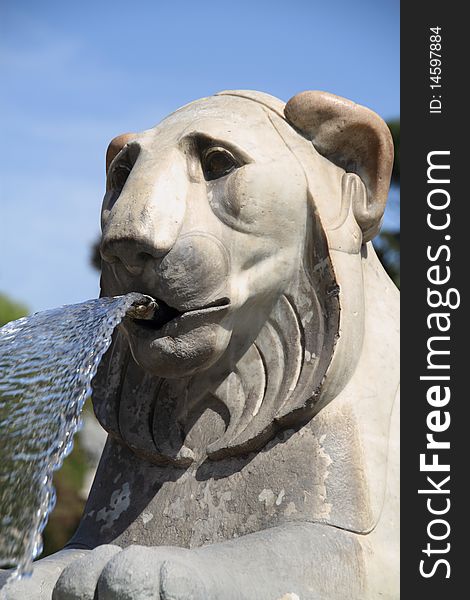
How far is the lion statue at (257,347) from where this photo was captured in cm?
317

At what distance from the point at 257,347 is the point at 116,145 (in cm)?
80

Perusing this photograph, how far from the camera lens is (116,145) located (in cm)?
372

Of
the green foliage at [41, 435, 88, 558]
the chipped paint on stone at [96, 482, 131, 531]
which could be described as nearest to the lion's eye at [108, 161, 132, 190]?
the chipped paint on stone at [96, 482, 131, 531]

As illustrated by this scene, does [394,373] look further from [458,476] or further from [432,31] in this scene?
[432,31]

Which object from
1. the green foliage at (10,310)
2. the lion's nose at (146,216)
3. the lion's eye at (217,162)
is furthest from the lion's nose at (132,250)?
the green foliage at (10,310)

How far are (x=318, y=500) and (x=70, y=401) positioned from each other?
0.70 meters

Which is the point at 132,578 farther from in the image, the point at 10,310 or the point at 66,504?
the point at 10,310

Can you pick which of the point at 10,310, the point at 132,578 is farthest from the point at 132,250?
the point at 10,310

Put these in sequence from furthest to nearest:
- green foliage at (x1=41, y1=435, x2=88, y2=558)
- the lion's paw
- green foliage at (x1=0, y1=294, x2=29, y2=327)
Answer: green foliage at (x1=0, y1=294, x2=29, y2=327) → green foliage at (x1=41, y1=435, x2=88, y2=558) → the lion's paw

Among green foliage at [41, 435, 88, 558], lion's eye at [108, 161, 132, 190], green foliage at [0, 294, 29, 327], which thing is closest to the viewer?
lion's eye at [108, 161, 132, 190]

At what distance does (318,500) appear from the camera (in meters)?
3.13

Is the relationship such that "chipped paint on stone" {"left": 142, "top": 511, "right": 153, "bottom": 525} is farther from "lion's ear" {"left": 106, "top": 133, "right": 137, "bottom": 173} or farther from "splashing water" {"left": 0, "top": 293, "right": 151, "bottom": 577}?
"lion's ear" {"left": 106, "top": 133, "right": 137, "bottom": 173}

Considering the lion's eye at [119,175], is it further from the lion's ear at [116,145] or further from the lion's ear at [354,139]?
the lion's ear at [354,139]

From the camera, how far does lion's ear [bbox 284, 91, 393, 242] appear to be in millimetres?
3395
